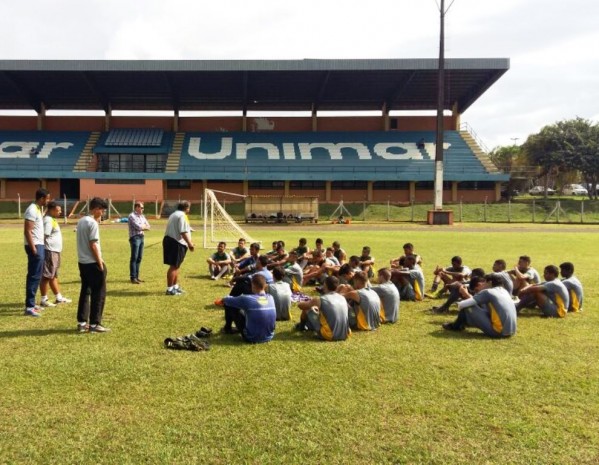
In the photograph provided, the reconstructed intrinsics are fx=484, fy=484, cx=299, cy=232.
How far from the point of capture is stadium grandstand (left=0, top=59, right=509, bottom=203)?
44.0 meters

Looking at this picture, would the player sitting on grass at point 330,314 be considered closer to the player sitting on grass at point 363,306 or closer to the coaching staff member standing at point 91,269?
the player sitting on grass at point 363,306

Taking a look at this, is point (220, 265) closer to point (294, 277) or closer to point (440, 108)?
point (294, 277)

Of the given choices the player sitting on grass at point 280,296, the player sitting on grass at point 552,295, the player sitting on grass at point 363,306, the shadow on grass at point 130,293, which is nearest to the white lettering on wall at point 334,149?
the shadow on grass at point 130,293

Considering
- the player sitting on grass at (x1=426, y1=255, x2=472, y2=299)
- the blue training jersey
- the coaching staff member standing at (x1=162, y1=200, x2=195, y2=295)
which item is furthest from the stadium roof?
the blue training jersey

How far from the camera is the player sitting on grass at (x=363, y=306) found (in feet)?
25.4

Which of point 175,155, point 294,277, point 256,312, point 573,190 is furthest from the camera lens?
point 573,190

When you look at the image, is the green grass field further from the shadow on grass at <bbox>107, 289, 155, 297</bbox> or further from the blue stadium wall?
the blue stadium wall

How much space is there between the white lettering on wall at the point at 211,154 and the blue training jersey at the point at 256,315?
41.9 meters

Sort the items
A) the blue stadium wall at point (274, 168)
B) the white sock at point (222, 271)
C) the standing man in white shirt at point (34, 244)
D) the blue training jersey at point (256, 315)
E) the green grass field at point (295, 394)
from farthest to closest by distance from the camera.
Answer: the blue stadium wall at point (274, 168) → the white sock at point (222, 271) → the standing man in white shirt at point (34, 244) → the blue training jersey at point (256, 315) → the green grass field at point (295, 394)

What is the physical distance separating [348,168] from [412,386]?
137 feet

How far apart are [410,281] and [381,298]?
7.51ft

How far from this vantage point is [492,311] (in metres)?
7.50

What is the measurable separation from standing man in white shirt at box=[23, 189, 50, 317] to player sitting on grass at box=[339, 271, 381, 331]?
17.4 ft

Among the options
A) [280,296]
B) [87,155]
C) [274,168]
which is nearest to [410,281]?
[280,296]
